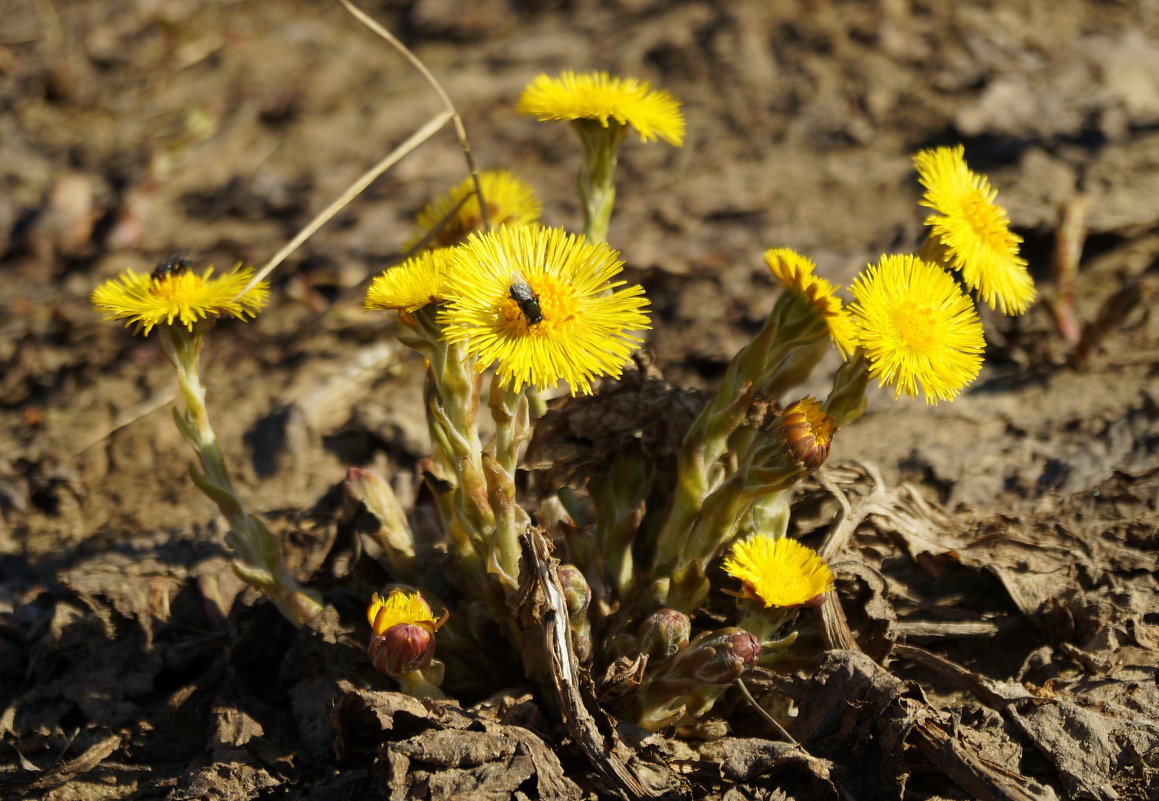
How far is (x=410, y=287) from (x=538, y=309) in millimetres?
289

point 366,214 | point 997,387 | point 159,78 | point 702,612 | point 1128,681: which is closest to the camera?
point 1128,681

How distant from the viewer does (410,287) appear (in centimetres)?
193

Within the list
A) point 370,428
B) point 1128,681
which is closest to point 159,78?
point 370,428

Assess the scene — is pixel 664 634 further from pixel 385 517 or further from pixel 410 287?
pixel 410 287

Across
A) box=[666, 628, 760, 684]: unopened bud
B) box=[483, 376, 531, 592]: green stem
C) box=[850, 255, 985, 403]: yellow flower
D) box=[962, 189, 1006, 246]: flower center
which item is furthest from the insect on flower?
box=[962, 189, 1006, 246]: flower center

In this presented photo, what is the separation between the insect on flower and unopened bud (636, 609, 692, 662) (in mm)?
710

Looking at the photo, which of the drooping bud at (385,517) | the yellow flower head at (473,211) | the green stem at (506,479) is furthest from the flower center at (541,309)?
the drooping bud at (385,517)

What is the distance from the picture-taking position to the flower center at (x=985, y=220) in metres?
2.12

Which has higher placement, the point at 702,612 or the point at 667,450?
the point at 667,450

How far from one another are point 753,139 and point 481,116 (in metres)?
1.40

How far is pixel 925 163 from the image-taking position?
2.17m

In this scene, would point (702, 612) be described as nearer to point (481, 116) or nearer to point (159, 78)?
point (481, 116)

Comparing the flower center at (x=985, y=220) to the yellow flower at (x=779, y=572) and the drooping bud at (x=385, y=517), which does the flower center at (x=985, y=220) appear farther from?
the drooping bud at (x=385, y=517)

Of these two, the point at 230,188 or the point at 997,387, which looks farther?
the point at 230,188
